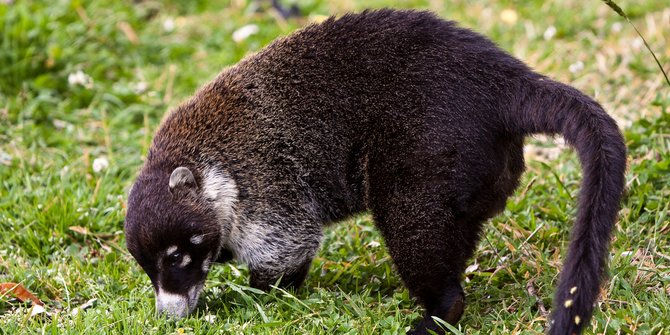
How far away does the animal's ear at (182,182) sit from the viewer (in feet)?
16.1

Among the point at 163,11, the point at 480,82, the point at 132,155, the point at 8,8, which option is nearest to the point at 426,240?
the point at 480,82

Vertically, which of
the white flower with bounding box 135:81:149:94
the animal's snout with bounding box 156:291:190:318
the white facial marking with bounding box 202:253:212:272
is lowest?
the white flower with bounding box 135:81:149:94

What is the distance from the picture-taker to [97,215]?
6.06 metres

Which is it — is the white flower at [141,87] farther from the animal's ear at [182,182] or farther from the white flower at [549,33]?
the white flower at [549,33]

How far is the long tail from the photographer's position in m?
3.67

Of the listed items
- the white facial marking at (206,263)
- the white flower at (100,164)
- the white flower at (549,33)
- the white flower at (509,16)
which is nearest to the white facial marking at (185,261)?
the white facial marking at (206,263)

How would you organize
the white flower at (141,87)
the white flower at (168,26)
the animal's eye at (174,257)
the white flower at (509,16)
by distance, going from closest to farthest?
1. the animal's eye at (174,257)
2. the white flower at (141,87)
3. the white flower at (509,16)
4. the white flower at (168,26)

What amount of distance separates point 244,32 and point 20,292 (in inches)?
170

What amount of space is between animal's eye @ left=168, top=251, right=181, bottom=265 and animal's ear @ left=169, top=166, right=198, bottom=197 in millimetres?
329

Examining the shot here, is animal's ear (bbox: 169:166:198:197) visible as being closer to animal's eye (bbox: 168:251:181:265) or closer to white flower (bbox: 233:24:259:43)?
animal's eye (bbox: 168:251:181:265)

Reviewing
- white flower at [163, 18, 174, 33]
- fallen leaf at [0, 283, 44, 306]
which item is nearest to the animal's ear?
fallen leaf at [0, 283, 44, 306]

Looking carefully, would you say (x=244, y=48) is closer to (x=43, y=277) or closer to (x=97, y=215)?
(x=97, y=215)

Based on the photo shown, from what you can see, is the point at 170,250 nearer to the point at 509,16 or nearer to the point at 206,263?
the point at 206,263

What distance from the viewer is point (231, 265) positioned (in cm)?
557
